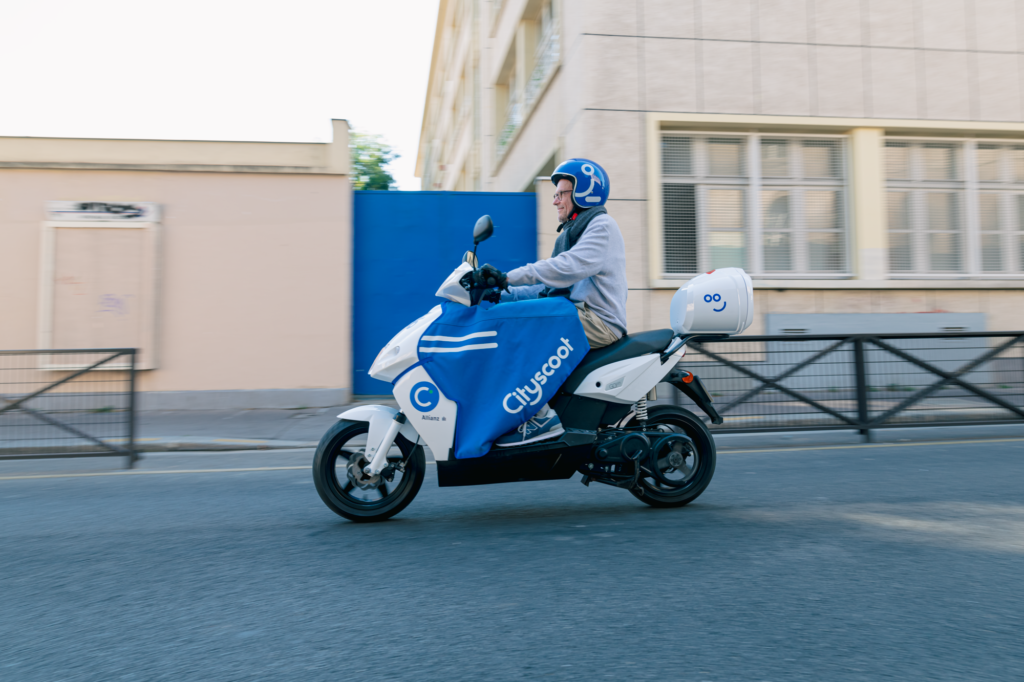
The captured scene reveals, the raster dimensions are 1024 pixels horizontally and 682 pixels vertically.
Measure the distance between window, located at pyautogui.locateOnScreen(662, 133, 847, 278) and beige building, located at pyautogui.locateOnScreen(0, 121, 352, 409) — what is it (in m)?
5.09

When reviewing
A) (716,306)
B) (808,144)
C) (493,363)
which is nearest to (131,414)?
(493,363)

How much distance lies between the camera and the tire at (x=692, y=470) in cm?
431

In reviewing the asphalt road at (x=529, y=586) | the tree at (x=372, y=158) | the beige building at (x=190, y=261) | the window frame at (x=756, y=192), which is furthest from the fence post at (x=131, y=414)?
the tree at (x=372, y=158)

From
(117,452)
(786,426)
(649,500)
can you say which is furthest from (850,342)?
(117,452)

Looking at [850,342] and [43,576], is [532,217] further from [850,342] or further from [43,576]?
[43,576]

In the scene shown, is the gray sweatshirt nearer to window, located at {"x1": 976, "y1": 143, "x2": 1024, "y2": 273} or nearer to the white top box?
the white top box

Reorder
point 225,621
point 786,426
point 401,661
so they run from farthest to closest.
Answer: point 786,426
point 225,621
point 401,661

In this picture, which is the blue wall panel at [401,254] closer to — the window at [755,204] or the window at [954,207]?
the window at [755,204]

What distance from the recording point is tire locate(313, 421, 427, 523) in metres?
3.95

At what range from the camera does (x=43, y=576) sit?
330cm

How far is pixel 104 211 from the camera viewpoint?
1091 cm

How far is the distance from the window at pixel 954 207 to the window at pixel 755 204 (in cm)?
98

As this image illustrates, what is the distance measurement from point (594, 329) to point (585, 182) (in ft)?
2.75

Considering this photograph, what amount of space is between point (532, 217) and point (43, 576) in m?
9.23
